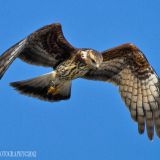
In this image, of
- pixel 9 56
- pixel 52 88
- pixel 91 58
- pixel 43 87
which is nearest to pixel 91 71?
pixel 52 88

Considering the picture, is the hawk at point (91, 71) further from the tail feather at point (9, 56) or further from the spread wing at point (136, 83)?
the tail feather at point (9, 56)

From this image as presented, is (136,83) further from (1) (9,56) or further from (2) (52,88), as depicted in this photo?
(1) (9,56)

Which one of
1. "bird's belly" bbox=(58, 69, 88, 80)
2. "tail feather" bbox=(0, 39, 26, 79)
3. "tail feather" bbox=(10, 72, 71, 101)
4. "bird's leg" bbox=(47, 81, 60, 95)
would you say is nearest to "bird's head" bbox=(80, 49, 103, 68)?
"bird's belly" bbox=(58, 69, 88, 80)

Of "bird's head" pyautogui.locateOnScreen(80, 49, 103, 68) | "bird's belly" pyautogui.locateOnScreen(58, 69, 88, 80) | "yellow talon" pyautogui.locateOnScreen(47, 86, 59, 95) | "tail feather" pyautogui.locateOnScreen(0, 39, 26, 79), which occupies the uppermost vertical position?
"bird's head" pyautogui.locateOnScreen(80, 49, 103, 68)

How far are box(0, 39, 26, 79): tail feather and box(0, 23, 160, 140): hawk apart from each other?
0.74 feet

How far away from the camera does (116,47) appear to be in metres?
15.7

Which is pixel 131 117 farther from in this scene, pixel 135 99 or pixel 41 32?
pixel 41 32

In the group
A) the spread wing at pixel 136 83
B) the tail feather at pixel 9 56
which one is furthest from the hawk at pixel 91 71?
the tail feather at pixel 9 56

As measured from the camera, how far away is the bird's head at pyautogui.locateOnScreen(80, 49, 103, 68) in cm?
1497

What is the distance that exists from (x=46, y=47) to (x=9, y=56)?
2062 mm

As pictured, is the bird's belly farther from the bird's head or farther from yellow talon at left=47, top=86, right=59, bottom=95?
yellow talon at left=47, top=86, right=59, bottom=95

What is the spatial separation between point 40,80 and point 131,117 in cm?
218

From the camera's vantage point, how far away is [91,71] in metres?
16.3

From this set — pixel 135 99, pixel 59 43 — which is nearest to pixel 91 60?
pixel 59 43
